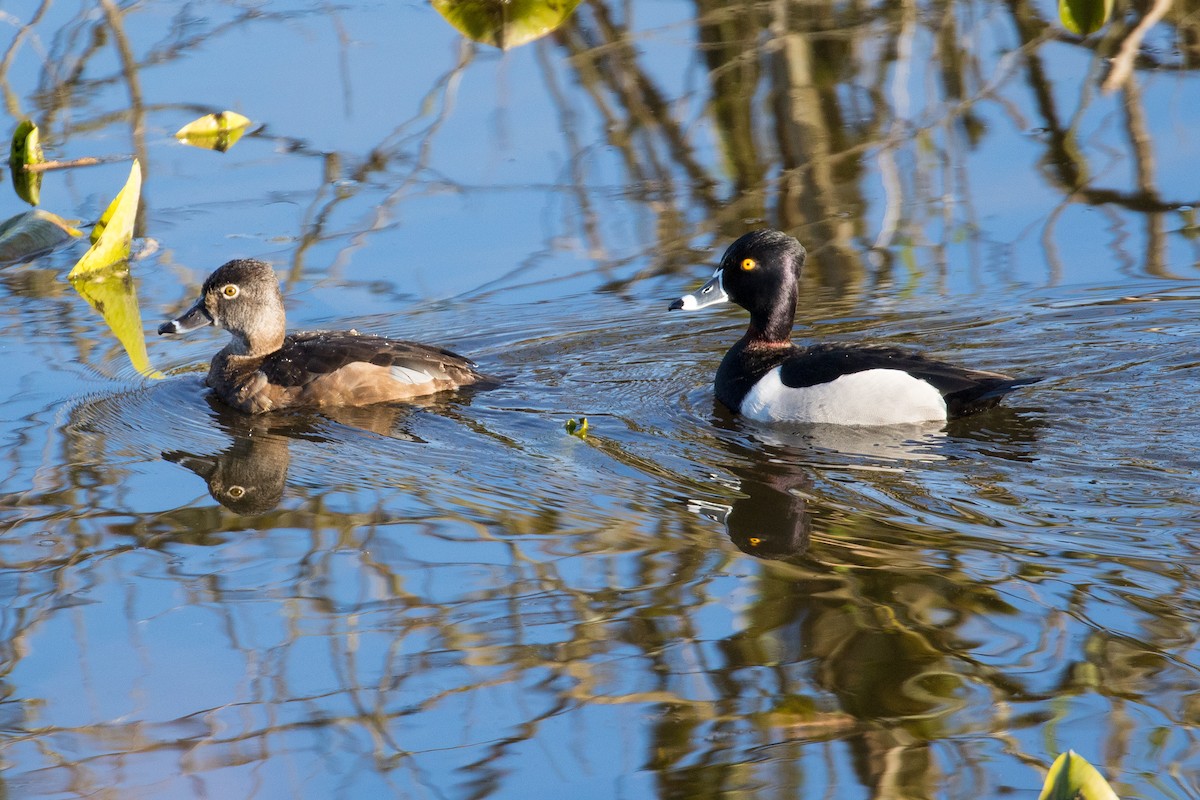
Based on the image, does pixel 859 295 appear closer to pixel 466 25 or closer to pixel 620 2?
pixel 466 25

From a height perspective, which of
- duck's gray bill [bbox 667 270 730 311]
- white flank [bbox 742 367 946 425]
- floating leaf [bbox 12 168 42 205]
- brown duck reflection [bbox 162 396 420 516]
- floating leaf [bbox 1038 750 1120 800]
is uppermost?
floating leaf [bbox 12 168 42 205]

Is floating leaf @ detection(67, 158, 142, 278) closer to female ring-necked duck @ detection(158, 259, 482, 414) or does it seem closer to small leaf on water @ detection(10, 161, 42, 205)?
small leaf on water @ detection(10, 161, 42, 205)

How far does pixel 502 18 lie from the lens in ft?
16.5

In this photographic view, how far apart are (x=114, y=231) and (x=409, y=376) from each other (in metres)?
2.42

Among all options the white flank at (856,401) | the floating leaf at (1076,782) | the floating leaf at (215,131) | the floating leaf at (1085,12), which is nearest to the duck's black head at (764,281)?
the white flank at (856,401)

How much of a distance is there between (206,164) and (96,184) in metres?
0.75

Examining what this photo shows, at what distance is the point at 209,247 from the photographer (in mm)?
9273

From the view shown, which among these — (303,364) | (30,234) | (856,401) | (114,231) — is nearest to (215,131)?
(30,234)

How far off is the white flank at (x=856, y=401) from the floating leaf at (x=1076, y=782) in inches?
143

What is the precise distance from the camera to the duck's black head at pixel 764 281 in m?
7.71

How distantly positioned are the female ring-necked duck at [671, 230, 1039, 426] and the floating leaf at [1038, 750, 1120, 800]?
3.62 metres

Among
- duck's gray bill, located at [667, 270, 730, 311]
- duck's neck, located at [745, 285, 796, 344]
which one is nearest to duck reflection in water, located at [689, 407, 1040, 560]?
duck's neck, located at [745, 285, 796, 344]

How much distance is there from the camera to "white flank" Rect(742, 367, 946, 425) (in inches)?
273

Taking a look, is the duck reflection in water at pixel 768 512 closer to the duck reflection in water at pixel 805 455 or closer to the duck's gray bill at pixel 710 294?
the duck reflection in water at pixel 805 455
